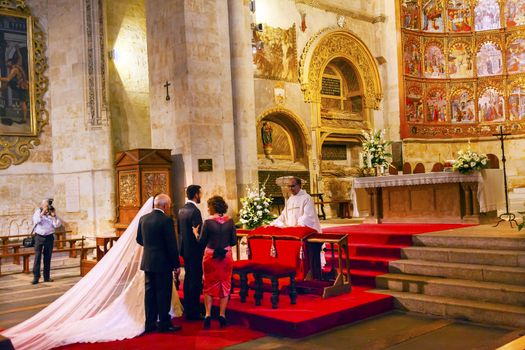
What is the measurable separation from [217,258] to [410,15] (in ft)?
50.5

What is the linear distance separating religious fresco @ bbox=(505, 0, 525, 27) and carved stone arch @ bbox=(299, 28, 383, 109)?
15.6 ft

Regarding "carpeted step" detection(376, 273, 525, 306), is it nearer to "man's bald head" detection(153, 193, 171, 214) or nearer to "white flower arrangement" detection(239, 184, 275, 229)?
"white flower arrangement" detection(239, 184, 275, 229)

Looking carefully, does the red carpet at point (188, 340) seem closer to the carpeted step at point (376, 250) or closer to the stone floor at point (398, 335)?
the stone floor at point (398, 335)

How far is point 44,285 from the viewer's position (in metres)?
9.62

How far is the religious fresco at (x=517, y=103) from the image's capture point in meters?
18.3

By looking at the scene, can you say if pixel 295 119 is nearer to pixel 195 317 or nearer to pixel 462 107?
pixel 462 107

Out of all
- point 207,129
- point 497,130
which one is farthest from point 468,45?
point 207,129

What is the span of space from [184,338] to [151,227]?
1.28m

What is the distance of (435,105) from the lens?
19.2 meters

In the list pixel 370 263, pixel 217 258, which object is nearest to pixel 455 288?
pixel 370 263

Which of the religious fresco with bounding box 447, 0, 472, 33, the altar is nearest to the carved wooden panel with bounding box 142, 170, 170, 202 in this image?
the altar

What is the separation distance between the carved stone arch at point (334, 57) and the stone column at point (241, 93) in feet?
12.1

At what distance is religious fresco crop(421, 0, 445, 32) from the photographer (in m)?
19.2

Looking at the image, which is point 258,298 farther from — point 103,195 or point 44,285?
point 103,195
